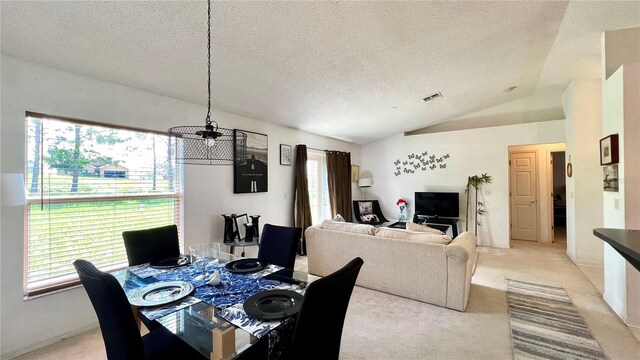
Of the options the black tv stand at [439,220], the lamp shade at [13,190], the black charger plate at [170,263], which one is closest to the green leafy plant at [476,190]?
the black tv stand at [439,220]

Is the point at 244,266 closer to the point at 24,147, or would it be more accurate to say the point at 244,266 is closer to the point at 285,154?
the point at 24,147

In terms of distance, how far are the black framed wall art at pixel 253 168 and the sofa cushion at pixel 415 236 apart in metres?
1.93

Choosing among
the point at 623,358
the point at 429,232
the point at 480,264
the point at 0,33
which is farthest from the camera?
the point at 480,264

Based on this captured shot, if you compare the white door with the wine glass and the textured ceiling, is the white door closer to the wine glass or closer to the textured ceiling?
the textured ceiling

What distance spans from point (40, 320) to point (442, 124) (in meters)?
6.89

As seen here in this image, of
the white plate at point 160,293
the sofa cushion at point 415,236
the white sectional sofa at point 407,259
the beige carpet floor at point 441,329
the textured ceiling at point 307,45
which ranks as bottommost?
the beige carpet floor at point 441,329

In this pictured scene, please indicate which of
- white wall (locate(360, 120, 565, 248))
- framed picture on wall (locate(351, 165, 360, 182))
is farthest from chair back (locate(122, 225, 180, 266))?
white wall (locate(360, 120, 565, 248))

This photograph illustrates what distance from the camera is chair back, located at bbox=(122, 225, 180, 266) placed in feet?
6.91

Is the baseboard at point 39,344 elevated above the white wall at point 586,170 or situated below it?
below

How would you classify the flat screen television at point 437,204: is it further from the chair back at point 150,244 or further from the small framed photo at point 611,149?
the chair back at point 150,244

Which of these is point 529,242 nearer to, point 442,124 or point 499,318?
point 442,124

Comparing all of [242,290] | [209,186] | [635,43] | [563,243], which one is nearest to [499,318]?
[242,290]

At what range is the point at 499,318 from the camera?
2.52 metres

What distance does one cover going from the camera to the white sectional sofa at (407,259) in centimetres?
264
